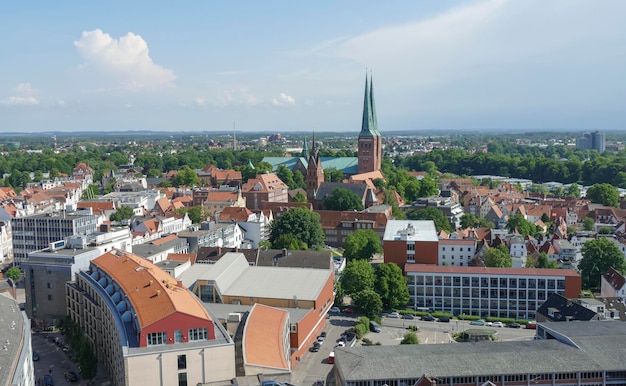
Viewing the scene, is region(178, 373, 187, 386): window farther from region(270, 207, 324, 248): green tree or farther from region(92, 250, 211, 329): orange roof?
region(270, 207, 324, 248): green tree

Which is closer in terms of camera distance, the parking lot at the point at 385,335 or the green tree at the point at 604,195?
the parking lot at the point at 385,335

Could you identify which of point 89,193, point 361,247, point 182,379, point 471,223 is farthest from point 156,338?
point 89,193

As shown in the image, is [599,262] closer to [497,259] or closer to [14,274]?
[497,259]

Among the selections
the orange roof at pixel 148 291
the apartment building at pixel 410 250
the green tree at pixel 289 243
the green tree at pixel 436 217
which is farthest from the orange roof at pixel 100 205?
the apartment building at pixel 410 250

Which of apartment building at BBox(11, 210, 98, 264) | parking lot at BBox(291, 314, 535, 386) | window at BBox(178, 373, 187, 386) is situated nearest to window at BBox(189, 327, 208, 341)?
window at BBox(178, 373, 187, 386)

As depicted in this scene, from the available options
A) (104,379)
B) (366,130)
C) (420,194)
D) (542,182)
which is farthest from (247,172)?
(104,379)

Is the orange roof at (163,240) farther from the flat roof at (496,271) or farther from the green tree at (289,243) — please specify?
the flat roof at (496,271)
